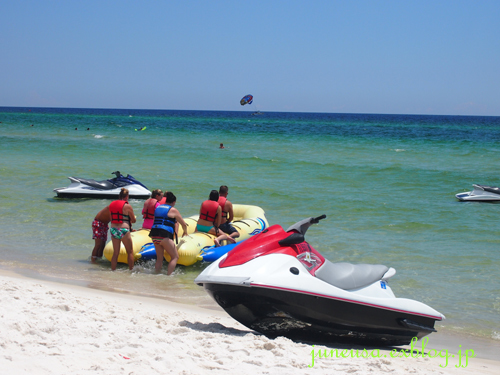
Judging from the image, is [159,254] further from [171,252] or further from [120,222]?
[120,222]

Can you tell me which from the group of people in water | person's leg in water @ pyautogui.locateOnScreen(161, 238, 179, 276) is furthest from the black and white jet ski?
person's leg in water @ pyautogui.locateOnScreen(161, 238, 179, 276)

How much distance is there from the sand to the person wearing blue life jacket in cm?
223

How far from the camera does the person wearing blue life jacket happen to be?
6988mm

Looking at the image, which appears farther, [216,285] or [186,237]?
[186,237]

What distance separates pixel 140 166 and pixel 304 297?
61.1 feet

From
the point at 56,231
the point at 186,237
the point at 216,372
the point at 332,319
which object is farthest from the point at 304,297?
the point at 56,231

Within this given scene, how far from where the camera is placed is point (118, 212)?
7223 millimetres

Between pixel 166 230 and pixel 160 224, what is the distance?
0.40 feet

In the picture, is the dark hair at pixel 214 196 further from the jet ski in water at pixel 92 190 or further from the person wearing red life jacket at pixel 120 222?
the jet ski in water at pixel 92 190

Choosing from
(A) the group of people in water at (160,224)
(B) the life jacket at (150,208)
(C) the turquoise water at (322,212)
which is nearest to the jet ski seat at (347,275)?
(C) the turquoise water at (322,212)

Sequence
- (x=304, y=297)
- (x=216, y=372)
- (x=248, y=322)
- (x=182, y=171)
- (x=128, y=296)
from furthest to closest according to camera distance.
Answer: (x=182, y=171)
(x=128, y=296)
(x=248, y=322)
(x=304, y=297)
(x=216, y=372)

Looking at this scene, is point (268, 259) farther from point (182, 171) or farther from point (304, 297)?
point (182, 171)

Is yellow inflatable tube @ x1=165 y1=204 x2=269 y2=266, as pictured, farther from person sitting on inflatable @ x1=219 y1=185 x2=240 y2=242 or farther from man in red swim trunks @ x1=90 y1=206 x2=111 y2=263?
man in red swim trunks @ x1=90 y1=206 x2=111 y2=263

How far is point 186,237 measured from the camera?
297 inches
